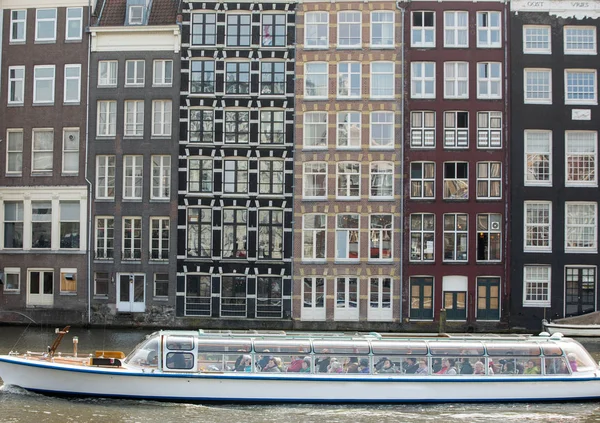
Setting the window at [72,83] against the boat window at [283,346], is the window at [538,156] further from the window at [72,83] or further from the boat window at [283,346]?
the window at [72,83]

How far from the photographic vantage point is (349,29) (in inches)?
1906

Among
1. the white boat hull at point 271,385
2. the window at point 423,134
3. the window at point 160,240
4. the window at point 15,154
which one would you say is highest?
the window at point 423,134

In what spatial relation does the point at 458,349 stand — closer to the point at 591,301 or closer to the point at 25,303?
the point at 591,301

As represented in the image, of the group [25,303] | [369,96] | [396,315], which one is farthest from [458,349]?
[25,303]

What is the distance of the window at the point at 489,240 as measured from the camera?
4788cm

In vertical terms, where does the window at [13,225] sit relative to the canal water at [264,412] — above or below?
above

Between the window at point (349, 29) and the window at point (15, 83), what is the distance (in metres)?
17.3

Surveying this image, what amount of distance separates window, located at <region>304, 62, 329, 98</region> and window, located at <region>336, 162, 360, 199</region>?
158 inches

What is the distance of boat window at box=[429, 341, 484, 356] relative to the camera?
2896 centimetres

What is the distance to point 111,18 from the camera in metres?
49.8

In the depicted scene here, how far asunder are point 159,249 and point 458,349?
22.9 metres

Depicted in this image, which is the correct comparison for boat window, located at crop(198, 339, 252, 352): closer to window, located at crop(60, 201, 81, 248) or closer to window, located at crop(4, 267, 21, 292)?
window, located at crop(60, 201, 81, 248)

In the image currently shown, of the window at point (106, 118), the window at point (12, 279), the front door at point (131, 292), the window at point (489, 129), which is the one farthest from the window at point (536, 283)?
the window at point (12, 279)

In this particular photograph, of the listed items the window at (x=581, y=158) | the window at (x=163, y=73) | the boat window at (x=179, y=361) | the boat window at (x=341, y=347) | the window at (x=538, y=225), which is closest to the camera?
the boat window at (x=179, y=361)
